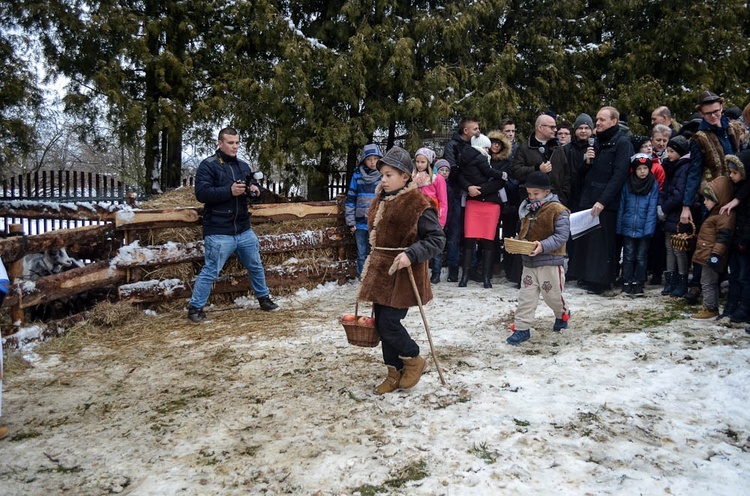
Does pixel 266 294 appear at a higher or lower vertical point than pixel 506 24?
lower

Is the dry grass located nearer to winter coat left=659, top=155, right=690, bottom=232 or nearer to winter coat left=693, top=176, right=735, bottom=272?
winter coat left=693, top=176, right=735, bottom=272

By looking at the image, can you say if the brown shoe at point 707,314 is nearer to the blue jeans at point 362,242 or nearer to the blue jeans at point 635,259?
the blue jeans at point 635,259

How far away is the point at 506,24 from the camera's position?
14547 millimetres

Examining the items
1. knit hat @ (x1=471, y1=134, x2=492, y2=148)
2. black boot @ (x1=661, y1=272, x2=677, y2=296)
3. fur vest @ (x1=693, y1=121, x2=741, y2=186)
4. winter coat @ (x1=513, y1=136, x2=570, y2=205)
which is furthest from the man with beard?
knit hat @ (x1=471, y1=134, x2=492, y2=148)

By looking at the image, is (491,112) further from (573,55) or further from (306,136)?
(306,136)

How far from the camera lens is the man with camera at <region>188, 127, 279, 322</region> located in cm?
679

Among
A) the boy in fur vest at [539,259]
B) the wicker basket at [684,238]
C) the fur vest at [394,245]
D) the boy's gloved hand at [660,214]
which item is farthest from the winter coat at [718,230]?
the fur vest at [394,245]

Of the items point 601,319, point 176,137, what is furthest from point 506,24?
point 601,319

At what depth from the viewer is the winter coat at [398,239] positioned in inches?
176

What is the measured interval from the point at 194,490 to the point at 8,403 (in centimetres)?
231

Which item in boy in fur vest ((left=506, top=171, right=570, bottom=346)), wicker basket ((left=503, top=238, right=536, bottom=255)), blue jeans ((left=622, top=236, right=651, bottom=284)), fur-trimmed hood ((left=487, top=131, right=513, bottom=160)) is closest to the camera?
wicker basket ((left=503, top=238, right=536, bottom=255))

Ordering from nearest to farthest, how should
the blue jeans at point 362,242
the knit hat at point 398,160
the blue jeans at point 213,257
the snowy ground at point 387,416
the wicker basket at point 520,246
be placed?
the snowy ground at point 387,416
the knit hat at point 398,160
the wicker basket at point 520,246
the blue jeans at point 213,257
the blue jeans at point 362,242

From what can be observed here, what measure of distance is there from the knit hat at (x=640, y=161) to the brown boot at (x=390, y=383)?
16.1 ft

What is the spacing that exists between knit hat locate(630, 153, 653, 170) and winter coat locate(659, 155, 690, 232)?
22cm
